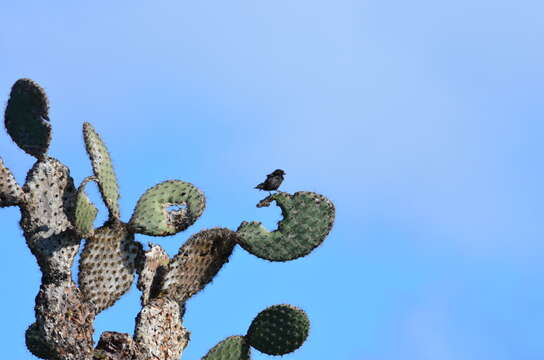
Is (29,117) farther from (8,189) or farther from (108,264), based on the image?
(108,264)

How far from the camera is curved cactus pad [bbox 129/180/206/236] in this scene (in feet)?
23.7

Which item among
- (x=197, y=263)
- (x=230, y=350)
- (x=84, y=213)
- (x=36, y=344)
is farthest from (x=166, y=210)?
(x=36, y=344)

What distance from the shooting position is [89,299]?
22.8 ft

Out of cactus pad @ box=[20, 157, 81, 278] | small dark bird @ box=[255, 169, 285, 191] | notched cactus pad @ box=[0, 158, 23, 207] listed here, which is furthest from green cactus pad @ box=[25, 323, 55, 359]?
small dark bird @ box=[255, 169, 285, 191]

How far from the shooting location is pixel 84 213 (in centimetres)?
684

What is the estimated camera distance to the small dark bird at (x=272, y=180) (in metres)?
7.59

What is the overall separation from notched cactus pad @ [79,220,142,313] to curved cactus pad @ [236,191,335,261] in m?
0.72

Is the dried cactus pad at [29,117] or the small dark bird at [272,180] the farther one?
the small dark bird at [272,180]

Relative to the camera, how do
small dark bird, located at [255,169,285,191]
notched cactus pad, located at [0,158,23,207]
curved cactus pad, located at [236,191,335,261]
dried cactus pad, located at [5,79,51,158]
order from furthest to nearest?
1. small dark bird, located at [255,169,285,191]
2. curved cactus pad, located at [236,191,335,261]
3. dried cactus pad, located at [5,79,51,158]
4. notched cactus pad, located at [0,158,23,207]

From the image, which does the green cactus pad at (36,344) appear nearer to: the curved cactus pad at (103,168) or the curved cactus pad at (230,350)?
the curved cactus pad at (103,168)

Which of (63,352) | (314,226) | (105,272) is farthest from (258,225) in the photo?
(63,352)

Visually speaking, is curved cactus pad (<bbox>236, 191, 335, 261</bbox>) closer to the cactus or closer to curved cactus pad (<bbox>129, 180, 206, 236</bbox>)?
the cactus

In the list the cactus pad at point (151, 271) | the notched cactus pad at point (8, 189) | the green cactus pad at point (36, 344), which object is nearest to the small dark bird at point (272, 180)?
the cactus pad at point (151, 271)

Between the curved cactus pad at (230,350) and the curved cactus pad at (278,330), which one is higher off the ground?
the curved cactus pad at (278,330)
